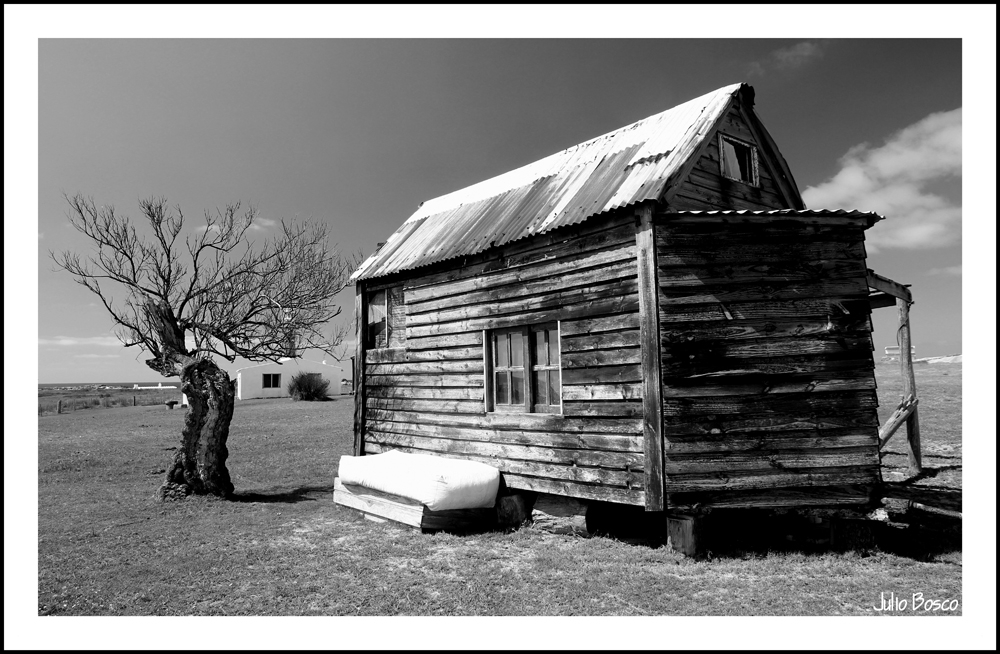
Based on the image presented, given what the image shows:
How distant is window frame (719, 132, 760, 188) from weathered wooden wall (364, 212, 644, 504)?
2.25m

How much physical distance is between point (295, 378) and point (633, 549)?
3672 centimetres

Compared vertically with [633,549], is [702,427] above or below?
above

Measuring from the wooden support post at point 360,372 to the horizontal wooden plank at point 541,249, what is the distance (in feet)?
5.75

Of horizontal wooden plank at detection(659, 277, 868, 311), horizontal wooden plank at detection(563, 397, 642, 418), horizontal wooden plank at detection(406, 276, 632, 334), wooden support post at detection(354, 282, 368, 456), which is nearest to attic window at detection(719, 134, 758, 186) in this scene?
horizontal wooden plank at detection(659, 277, 868, 311)

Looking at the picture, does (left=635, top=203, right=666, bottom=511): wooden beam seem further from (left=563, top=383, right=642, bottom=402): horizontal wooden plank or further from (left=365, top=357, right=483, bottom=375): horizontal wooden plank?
(left=365, top=357, right=483, bottom=375): horizontal wooden plank

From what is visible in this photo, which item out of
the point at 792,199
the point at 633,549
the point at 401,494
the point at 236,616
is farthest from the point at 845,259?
the point at 236,616

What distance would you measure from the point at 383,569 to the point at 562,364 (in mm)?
3671

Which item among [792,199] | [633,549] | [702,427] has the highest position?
[792,199]

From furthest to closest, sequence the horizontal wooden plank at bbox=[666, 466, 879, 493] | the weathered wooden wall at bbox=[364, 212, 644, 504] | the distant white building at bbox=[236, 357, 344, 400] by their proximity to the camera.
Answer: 1. the distant white building at bbox=[236, 357, 344, 400]
2. the weathered wooden wall at bbox=[364, 212, 644, 504]
3. the horizontal wooden plank at bbox=[666, 466, 879, 493]

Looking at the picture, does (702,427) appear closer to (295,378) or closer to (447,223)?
(447,223)

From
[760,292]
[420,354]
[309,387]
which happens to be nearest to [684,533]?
[760,292]

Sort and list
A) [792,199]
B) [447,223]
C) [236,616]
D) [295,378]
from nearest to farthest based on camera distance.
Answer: [236,616], [792,199], [447,223], [295,378]

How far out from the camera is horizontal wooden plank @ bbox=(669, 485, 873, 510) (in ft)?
26.5

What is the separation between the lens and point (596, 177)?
1006 cm
